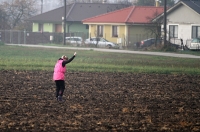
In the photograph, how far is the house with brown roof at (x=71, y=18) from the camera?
79438 millimetres

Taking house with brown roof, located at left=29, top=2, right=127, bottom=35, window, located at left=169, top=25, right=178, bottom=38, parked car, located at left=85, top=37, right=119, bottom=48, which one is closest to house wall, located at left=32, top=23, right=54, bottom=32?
house with brown roof, located at left=29, top=2, right=127, bottom=35

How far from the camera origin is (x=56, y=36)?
70.2m

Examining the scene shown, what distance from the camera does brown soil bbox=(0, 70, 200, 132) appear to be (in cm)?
1368

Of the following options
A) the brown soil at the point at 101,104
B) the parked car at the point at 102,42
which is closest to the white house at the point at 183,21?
the parked car at the point at 102,42

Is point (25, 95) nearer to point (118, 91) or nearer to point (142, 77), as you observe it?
point (118, 91)

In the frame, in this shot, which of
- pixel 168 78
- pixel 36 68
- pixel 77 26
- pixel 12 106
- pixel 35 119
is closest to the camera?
pixel 35 119

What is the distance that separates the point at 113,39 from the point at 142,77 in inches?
1594

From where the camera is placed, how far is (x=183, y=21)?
198 feet

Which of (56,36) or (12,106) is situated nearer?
(12,106)

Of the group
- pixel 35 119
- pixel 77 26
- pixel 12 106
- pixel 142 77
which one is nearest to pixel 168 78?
pixel 142 77

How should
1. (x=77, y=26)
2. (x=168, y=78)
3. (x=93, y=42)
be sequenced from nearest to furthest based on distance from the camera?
(x=168, y=78)
(x=93, y=42)
(x=77, y=26)

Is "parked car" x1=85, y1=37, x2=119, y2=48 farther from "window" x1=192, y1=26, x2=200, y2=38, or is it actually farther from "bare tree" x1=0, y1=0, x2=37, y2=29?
"bare tree" x1=0, y1=0, x2=37, y2=29

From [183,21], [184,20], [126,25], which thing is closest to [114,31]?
[126,25]

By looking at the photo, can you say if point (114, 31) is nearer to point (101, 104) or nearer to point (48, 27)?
point (48, 27)
